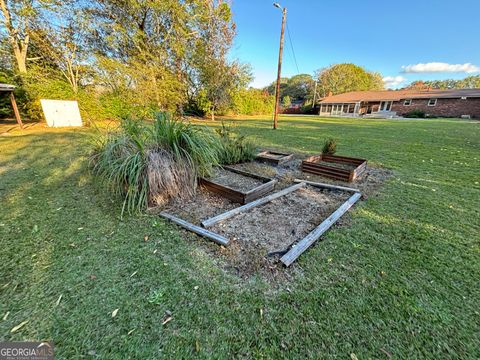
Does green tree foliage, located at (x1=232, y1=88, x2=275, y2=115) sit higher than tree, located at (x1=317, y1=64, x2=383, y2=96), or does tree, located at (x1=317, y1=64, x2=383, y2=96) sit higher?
tree, located at (x1=317, y1=64, x2=383, y2=96)

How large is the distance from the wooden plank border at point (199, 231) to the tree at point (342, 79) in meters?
45.7

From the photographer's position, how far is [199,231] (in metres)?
1.99

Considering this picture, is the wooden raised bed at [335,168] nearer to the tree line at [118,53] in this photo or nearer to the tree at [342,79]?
the tree line at [118,53]

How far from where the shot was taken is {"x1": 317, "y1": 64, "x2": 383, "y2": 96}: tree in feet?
127

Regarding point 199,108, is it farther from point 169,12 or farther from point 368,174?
point 368,174

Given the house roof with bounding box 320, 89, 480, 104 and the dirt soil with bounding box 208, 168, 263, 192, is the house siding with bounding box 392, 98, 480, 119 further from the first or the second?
the dirt soil with bounding box 208, 168, 263, 192

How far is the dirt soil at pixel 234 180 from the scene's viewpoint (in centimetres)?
308

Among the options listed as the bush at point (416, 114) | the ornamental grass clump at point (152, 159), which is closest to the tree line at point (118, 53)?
the ornamental grass clump at point (152, 159)

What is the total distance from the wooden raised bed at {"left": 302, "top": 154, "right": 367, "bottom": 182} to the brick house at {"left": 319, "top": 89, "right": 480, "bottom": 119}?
85.0 ft

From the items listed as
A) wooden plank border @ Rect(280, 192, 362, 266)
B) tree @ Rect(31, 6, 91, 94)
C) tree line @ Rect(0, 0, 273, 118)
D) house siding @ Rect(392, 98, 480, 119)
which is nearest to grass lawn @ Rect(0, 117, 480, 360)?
wooden plank border @ Rect(280, 192, 362, 266)

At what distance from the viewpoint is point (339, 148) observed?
589cm

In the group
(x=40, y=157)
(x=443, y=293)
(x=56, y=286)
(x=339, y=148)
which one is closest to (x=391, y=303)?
(x=443, y=293)

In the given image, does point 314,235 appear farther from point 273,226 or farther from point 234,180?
point 234,180

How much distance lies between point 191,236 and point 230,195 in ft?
2.85
